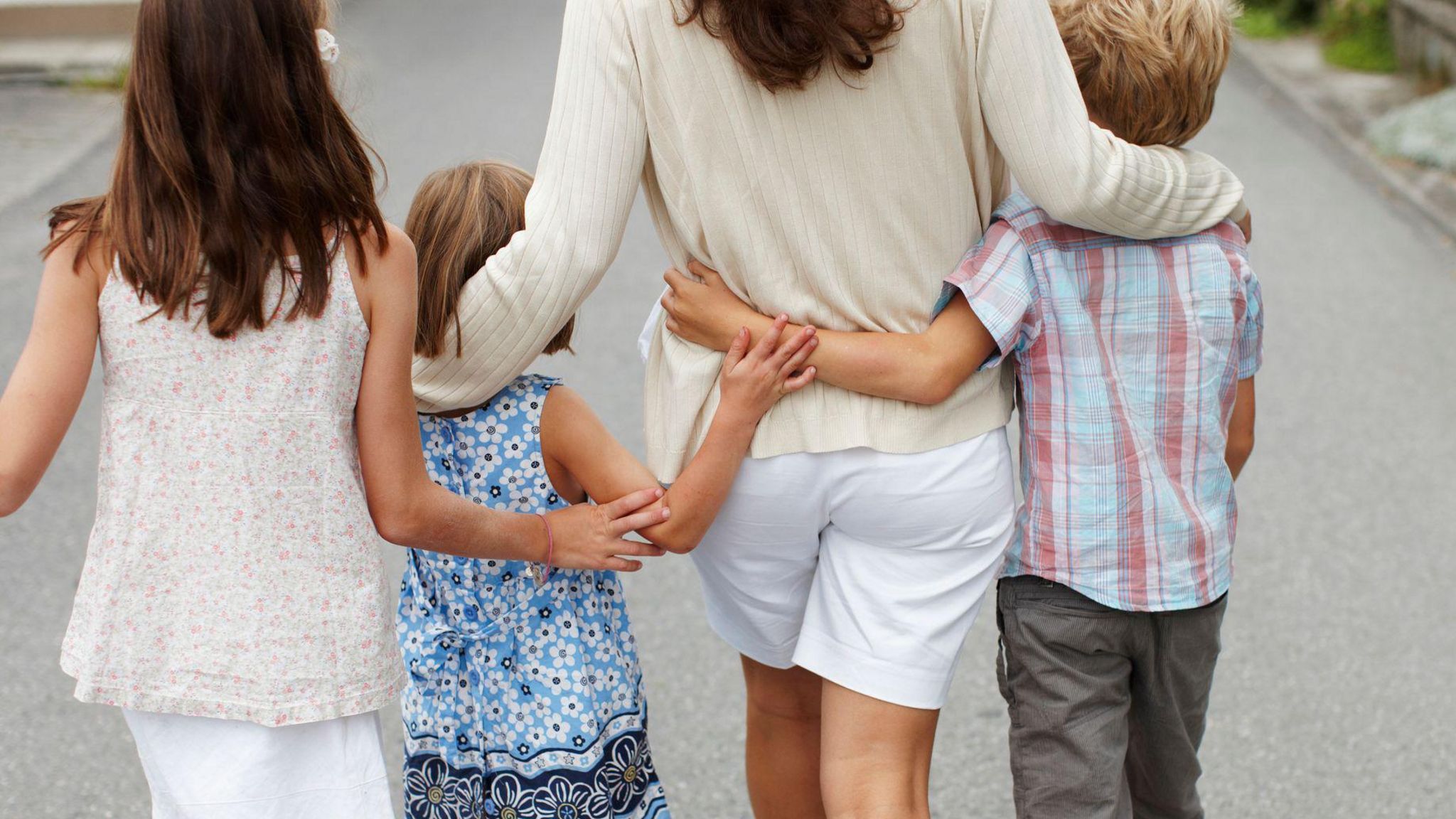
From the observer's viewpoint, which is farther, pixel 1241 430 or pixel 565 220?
pixel 1241 430

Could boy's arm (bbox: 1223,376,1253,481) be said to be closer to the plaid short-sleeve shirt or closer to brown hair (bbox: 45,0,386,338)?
the plaid short-sleeve shirt

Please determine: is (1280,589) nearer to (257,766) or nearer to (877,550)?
(877,550)

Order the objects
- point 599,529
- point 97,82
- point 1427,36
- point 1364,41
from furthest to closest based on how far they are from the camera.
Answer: point 1364,41, point 97,82, point 1427,36, point 599,529

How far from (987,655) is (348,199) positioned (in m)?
2.30

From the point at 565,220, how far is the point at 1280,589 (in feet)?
8.68

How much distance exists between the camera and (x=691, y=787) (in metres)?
3.12

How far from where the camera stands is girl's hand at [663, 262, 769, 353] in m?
1.95

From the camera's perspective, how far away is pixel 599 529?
2.04 metres

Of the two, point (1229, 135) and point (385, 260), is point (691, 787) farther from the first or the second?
point (1229, 135)

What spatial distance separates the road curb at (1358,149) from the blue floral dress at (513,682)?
18.8ft

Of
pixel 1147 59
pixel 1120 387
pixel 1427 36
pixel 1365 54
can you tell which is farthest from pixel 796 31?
pixel 1365 54

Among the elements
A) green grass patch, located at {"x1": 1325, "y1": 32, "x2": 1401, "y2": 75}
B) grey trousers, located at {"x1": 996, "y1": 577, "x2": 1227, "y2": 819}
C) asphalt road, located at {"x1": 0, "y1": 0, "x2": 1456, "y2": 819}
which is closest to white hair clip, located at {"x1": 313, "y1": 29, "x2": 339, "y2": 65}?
asphalt road, located at {"x1": 0, "y1": 0, "x2": 1456, "y2": 819}

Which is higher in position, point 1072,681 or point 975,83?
point 975,83

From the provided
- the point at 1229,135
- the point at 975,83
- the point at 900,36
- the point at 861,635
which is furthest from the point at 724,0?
the point at 1229,135
